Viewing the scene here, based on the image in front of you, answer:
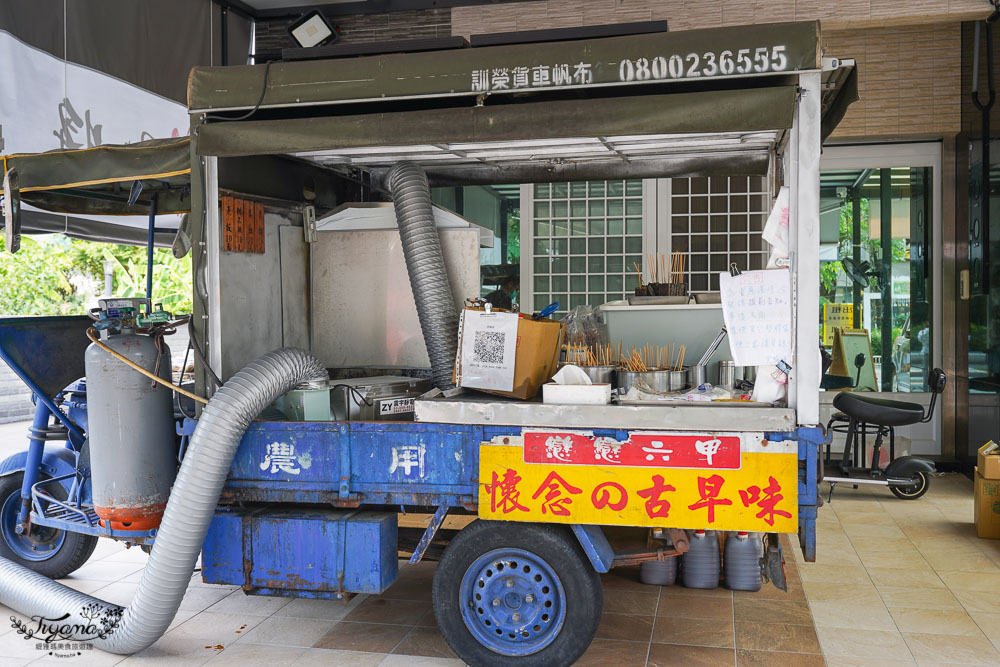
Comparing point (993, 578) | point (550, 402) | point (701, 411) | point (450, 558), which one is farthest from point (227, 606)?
point (993, 578)

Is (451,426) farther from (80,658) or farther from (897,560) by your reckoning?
(897,560)

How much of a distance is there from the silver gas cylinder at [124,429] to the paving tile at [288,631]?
2.62 feet

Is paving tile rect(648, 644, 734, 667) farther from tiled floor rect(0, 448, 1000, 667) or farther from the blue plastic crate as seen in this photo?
the blue plastic crate

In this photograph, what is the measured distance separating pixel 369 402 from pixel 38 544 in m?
2.63

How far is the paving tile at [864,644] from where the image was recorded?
409 centimetres

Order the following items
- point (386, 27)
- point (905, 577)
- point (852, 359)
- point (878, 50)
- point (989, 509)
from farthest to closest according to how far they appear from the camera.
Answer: point (852, 359) → point (386, 27) → point (878, 50) → point (989, 509) → point (905, 577)

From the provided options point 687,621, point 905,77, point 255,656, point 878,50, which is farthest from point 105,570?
point 905,77

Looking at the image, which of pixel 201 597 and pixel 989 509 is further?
pixel 989 509

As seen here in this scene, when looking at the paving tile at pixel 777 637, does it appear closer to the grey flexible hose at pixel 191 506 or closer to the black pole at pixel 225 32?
the grey flexible hose at pixel 191 506

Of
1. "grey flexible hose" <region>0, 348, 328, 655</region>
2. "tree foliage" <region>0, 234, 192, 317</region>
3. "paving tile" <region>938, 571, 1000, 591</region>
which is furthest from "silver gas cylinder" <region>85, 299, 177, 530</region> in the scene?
"tree foliage" <region>0, 234, 192, 317</region>

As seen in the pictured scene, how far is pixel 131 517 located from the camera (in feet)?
14.0

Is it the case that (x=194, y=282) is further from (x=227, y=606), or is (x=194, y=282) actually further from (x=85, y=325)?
(x=227, y=606)

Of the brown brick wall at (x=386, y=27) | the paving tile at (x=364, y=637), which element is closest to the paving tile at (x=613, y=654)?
the paving tile at (x=364, y=637)

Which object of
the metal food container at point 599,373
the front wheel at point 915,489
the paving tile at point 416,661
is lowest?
the paving tile at point 416,661
